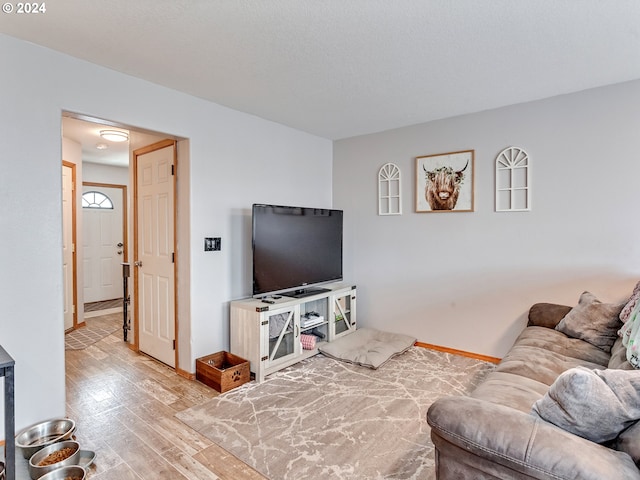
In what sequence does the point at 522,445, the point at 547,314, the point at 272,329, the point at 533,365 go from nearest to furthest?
the point at 522,445, the point at 533,365, the point at 547,314, the point at 272,329

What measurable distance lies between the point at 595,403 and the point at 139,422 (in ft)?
8.37

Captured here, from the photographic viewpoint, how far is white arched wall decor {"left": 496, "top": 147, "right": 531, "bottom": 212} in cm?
318

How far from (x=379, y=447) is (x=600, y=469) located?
1.32m

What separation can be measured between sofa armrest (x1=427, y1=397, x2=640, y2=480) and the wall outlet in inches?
94.0

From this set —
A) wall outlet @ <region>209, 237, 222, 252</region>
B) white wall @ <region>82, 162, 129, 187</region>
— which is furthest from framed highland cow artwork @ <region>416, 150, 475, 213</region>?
white wall @ <region>82, 162, 129, 187</region>

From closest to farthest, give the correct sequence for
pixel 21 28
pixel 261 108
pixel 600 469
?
pixel 600 469 → pixel 21 28 → pixel 261 108

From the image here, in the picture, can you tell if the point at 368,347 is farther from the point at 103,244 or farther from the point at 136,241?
the point at 103,244

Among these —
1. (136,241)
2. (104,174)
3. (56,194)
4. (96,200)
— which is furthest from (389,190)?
(96,200)

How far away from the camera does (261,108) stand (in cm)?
331

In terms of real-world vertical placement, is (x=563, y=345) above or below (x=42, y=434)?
above

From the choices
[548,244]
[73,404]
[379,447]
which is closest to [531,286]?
[548,244]

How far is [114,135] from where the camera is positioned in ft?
13.4

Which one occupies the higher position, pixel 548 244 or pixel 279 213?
pixel 279 213

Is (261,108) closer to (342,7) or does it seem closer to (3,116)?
(342,7)
